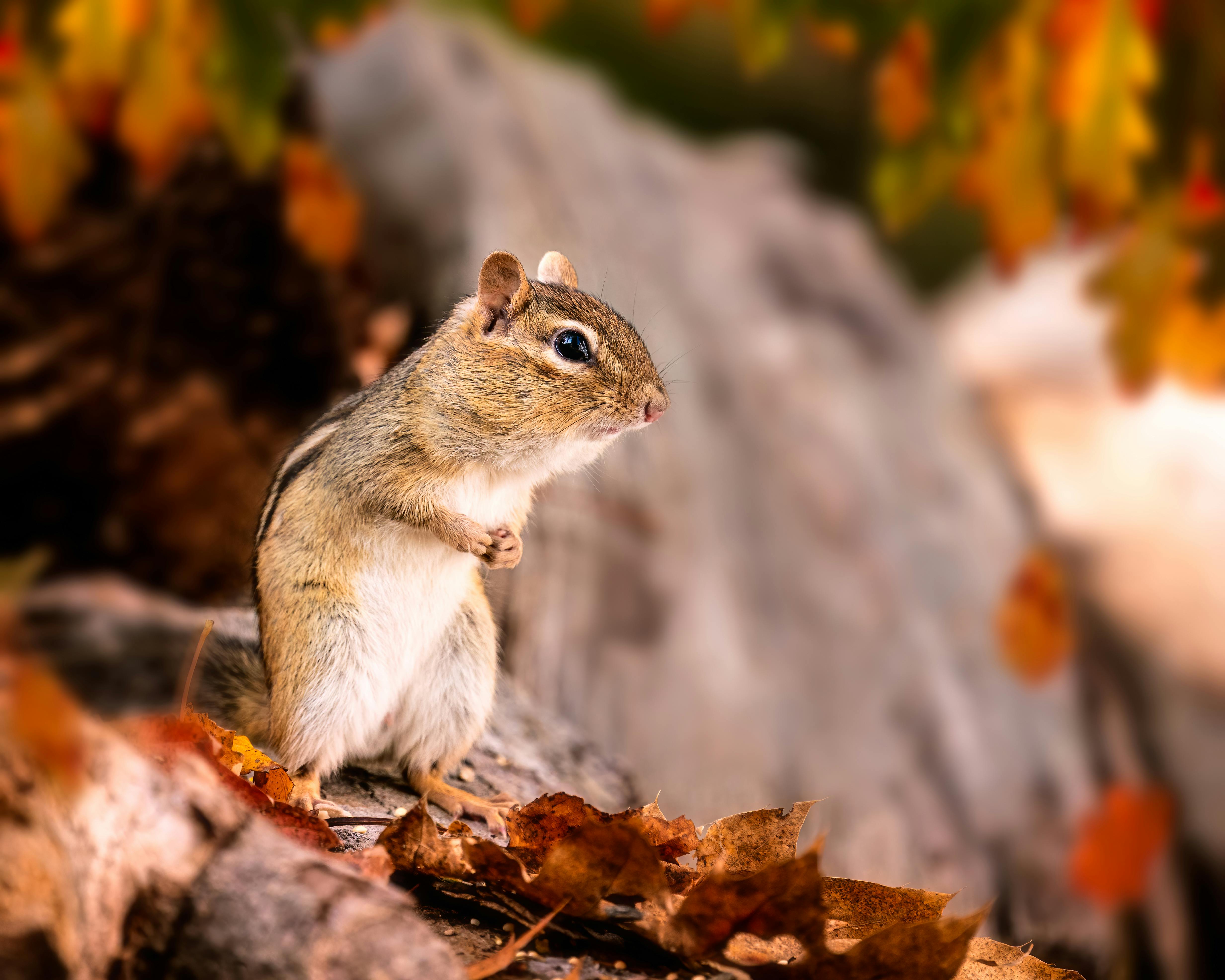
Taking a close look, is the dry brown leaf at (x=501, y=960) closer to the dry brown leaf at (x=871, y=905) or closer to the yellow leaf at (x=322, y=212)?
the dry brown leaf at (x=871, y=905)

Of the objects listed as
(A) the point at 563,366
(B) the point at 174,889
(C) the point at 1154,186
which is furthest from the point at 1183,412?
(B) the point at 174,889

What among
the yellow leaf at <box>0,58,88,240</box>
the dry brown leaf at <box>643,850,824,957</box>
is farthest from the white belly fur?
the yellow leaf at <box>0,58,88,240</box>

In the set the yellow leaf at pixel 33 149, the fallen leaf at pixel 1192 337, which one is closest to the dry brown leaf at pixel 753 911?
the yellow leaf at pixel 33 149

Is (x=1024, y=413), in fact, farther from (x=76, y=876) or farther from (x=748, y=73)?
(x=76, y=876)

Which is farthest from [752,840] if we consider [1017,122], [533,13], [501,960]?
[533,13]

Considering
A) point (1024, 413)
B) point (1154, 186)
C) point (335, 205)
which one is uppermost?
point (1154, 186)

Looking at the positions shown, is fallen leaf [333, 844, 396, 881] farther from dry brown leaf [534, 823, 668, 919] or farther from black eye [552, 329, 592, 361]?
black eye [552, 329, 592, 361]
